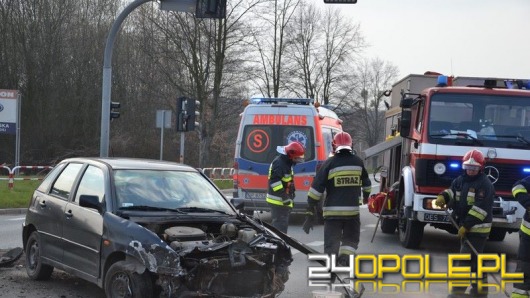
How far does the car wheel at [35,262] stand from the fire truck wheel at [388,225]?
8.18m

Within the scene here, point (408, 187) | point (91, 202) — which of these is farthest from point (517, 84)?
point (91, 202)

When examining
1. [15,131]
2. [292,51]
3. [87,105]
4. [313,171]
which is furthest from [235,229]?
[292,51]

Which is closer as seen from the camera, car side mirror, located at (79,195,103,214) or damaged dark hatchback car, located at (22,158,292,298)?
damaged dark hatchback car, located at (22,158,292,298)

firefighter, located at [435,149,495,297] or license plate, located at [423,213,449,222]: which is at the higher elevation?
firefighter, located at [435,149,495,297]

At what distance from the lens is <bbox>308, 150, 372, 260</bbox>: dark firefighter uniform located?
7836 mm

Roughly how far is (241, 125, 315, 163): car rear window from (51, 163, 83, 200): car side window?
7.91 metres

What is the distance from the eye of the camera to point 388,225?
1461cm

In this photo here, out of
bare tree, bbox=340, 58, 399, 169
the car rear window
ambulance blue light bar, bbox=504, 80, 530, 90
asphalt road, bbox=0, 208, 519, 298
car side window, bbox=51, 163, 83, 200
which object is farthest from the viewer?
bare tree, bbox=340, 58, 399, 169

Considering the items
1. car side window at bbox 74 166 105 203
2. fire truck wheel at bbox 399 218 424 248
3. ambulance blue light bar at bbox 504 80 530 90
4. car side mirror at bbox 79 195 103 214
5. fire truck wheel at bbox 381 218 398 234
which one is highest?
ambulance blue light bar at bbox 504 80 530 90

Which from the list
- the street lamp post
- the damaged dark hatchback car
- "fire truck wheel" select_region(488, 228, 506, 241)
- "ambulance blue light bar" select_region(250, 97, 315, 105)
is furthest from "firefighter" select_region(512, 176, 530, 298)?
"ambulance blue light bar" select_region(250, 97, 315, 105)

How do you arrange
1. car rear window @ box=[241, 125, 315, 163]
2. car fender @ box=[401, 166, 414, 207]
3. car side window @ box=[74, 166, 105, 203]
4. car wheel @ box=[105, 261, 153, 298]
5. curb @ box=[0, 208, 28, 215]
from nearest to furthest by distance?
car wheel @ box=[105, 261, 153, 298] < car side window @ box=[74, 166, 105, 203] < car fender @ box=[401, 166, 414, 207] < car rear window @ box=[241, 125, 315, 163] < curb @ box=[0, 208, 28, 215]

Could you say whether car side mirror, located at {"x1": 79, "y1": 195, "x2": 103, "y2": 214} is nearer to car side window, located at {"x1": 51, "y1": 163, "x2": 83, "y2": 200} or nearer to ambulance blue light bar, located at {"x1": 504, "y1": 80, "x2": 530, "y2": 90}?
car side window, located at {"x1": 51, "y1": 163, "x2": 83, "y2": 200}

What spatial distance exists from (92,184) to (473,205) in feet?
14.1

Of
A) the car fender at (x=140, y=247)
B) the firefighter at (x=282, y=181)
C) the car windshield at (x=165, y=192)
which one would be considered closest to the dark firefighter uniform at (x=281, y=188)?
the firefighter at (x=282, y=181)
